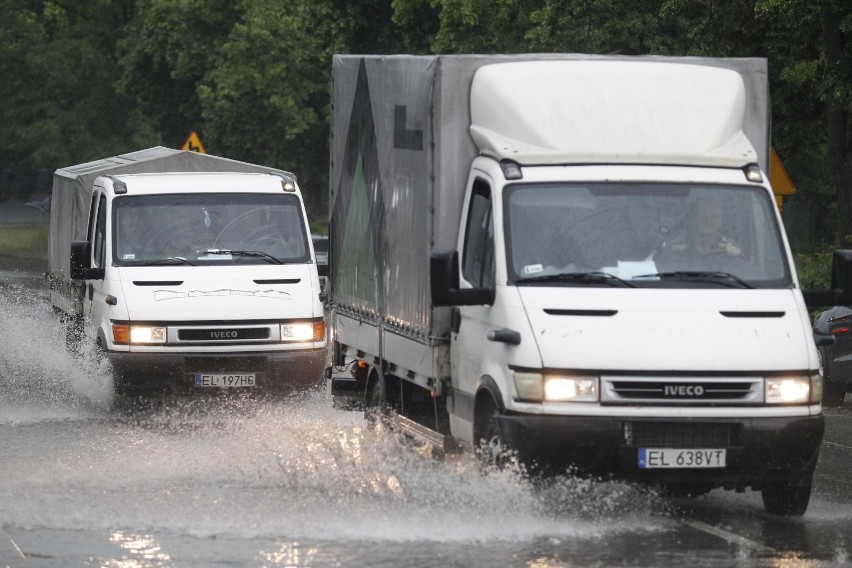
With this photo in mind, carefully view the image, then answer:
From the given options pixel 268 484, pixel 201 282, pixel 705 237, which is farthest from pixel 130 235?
pixel 705 237

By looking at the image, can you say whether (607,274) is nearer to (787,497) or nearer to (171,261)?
(787,497)

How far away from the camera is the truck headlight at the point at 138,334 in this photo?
16016 mm

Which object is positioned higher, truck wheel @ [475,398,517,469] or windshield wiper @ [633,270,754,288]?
windshield wiper @ [633,270,754,288]

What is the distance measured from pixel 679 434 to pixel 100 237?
8710mm

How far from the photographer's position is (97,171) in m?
20.0

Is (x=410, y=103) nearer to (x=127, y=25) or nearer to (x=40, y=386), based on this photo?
(x=40, y=386)

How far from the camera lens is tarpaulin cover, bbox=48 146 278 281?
19.8m

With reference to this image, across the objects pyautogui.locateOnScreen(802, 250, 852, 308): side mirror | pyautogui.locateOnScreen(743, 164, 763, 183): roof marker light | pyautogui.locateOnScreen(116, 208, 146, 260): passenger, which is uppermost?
pyautogui.locateOnScreen(743, 164, 763, 183): roof marker light

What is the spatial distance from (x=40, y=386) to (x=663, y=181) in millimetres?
9647

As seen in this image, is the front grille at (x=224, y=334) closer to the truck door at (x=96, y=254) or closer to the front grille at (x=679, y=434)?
the truck door at (x=96, y=254)

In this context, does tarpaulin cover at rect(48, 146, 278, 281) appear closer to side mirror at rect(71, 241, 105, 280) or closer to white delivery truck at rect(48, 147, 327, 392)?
white delivery truck at rect(48, 147, 327, 392)

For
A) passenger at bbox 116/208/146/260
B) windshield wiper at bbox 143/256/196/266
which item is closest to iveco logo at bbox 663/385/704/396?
windshield wiper at bbox 143/256/196/266

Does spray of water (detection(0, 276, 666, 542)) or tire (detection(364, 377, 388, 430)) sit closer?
spray of water (detection(0, 276, 666, 542))

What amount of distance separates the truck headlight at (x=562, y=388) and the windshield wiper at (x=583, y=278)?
713mm
